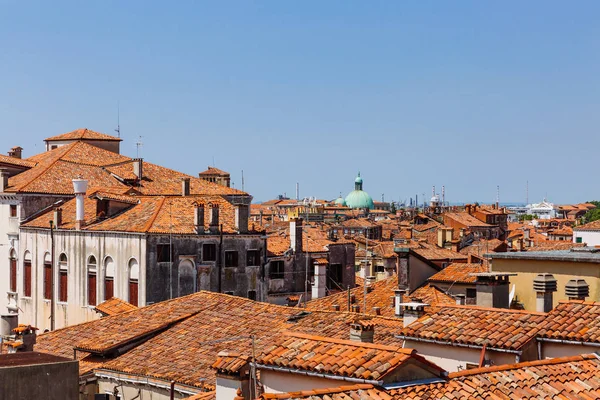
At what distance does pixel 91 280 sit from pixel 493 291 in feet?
79.2

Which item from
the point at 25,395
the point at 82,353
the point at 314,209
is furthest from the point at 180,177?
the point at 314,209

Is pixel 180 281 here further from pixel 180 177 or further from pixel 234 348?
pixel 234 348

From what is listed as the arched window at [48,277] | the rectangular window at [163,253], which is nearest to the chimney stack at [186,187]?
the arched window at [48,277]

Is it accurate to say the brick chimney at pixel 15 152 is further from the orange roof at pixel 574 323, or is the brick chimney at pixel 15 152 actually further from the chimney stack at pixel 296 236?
the orange roof at pixel 574 323

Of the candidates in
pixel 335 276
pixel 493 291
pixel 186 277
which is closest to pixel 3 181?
pixel 186 277

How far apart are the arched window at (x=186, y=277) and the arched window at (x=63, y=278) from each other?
547 centimetres

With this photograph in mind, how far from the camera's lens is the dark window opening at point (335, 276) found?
45.8 m

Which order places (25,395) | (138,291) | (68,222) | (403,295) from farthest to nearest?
(68,222), (138,291), (403,295), (25,395)

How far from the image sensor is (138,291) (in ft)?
125

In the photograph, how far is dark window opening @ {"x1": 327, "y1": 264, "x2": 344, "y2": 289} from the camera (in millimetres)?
45825

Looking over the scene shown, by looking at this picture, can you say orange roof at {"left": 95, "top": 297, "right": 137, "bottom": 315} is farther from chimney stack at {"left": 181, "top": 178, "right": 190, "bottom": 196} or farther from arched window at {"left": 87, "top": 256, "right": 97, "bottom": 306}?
chimney stack at {"left": 181, "top": 178, "right": 190, "bottom": 196}

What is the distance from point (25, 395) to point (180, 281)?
26.5 metres

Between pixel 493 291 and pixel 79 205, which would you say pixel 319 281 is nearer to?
pixel 79 205

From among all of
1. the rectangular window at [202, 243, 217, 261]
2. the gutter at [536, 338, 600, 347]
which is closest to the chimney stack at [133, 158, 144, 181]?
the rectangular window at [202, 243, 217, 261]
